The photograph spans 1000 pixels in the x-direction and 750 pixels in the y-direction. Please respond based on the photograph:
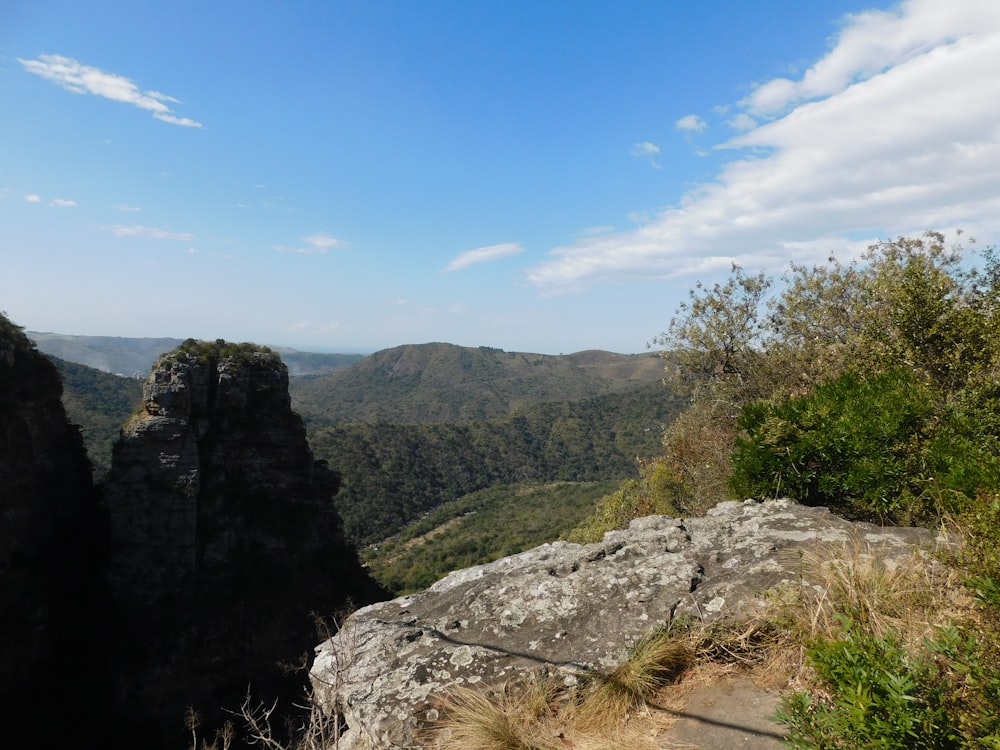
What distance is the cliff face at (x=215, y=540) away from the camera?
116ft

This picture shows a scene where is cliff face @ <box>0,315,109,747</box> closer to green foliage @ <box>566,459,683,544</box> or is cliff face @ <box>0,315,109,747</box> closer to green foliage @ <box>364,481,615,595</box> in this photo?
green foliage @ <box>364,481,615,595</box>

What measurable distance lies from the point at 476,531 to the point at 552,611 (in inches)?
3792

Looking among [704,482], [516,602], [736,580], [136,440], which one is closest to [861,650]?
[736,580]

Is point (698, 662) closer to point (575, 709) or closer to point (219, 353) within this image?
point (575, 709)

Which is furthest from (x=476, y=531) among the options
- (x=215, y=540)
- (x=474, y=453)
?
(x=215, y=540)

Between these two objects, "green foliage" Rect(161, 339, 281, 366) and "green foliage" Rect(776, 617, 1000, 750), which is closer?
"green foliage" Rect(776, 617, 1000, 750)

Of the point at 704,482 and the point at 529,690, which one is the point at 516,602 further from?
the point at 704,482

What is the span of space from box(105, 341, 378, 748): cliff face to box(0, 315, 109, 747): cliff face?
226cm

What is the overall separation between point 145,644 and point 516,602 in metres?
43.2

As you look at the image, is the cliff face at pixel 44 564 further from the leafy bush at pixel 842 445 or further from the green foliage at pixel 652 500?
the leafy bush at pixel 842 445

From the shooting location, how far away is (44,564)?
34.8 meters

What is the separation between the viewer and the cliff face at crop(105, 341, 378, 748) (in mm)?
35375

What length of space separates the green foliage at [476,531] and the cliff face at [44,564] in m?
29.5

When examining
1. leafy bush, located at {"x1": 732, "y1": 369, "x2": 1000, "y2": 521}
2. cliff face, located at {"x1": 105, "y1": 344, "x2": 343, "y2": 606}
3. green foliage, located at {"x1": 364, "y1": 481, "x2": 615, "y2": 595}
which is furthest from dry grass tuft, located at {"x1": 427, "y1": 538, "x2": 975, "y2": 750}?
green foliage, located at {"x1": 364, "y1": 481, "x2": 615, "y2": 595}
